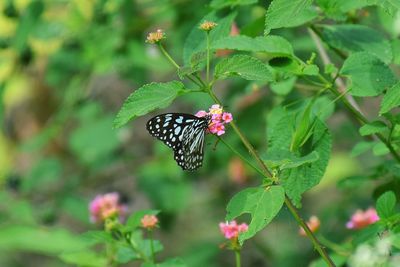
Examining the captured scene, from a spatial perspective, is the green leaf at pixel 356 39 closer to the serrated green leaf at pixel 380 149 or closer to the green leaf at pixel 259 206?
the serrated green leaf at pixel 380 149

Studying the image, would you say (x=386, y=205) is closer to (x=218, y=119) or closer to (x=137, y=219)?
(x=218, y=119)

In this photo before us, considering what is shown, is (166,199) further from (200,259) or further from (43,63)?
(43,63)

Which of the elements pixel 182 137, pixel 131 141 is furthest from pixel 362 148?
pixel 131 141

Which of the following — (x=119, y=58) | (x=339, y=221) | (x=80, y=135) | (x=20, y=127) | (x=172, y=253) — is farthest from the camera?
(x=20, y=127)

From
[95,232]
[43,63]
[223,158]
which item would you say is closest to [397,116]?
[95,232]

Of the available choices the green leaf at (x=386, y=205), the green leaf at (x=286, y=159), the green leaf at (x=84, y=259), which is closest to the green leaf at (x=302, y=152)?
the green leaf at (x=286, y=159)

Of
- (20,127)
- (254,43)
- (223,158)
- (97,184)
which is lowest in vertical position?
(254,43)

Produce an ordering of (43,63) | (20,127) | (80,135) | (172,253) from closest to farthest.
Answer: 1. (80,135)
2. (172,253)
3. (43,63)
4. (20,127)
